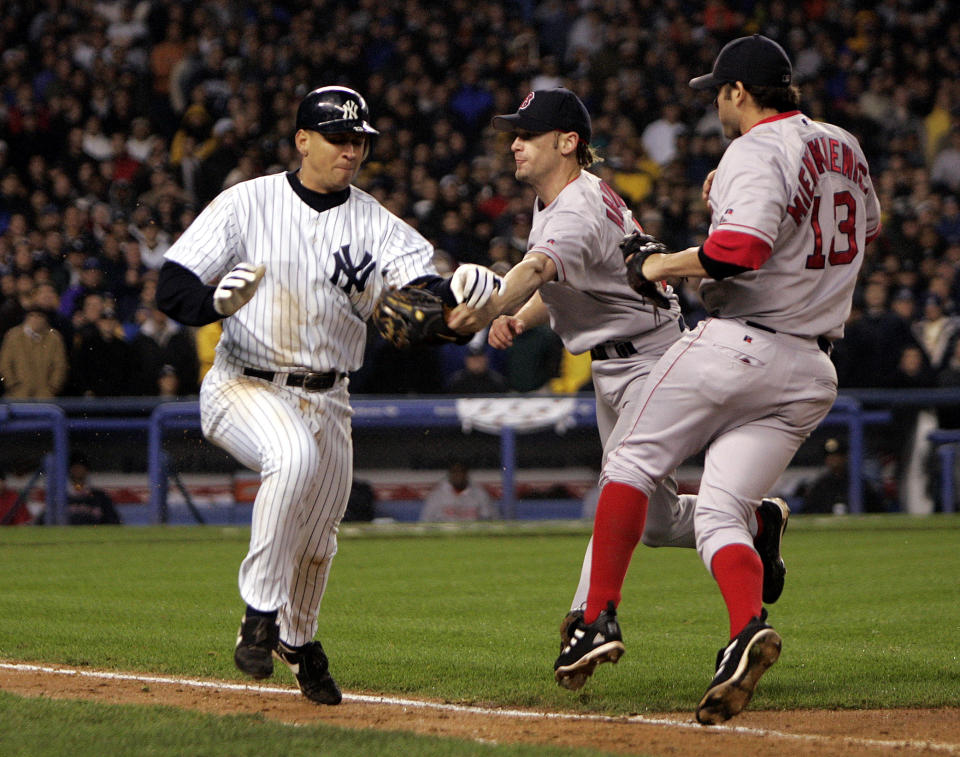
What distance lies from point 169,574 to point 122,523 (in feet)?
9.35

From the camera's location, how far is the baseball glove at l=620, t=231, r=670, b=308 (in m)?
4.27

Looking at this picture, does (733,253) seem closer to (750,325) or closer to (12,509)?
(750,325)

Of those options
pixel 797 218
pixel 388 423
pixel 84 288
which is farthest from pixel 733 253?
pixel 84 288

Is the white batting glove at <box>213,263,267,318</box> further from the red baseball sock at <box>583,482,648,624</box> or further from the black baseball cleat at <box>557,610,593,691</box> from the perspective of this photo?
the black baseball cleat at <box>557,610,593,691</box>

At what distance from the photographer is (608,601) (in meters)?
4.38

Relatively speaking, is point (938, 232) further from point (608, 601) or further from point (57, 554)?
point (608, 601)

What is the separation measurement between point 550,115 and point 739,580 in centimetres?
184

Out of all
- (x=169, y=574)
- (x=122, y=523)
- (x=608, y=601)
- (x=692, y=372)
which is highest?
(x=692, y=372)

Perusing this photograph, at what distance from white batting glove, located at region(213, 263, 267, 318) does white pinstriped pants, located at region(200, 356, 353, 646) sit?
45 cm

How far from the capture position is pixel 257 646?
411 centimetres

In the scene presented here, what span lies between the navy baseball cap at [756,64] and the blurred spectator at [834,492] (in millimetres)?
7392

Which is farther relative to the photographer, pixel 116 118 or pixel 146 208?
pixel 116 118

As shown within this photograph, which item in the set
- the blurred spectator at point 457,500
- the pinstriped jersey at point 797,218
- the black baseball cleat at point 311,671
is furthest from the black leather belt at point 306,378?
the blurred spectator at point 457,500

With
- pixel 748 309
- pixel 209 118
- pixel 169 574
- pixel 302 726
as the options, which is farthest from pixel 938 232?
pixel 302 726
